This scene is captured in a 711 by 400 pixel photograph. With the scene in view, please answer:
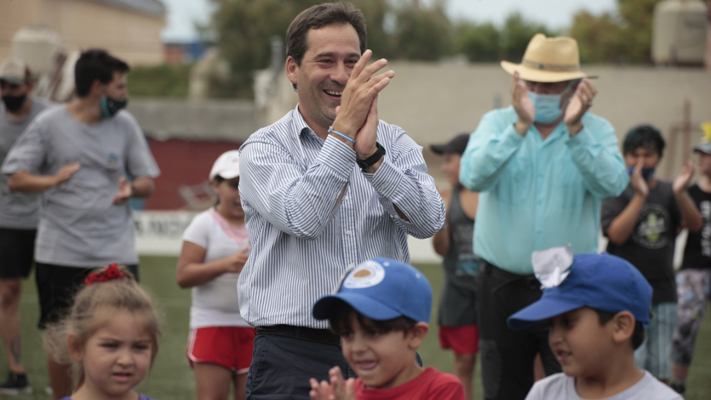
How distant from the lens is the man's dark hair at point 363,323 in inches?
126

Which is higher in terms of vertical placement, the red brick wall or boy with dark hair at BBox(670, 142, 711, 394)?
boy with dark hair at BBox(670, 142, 711, 394)

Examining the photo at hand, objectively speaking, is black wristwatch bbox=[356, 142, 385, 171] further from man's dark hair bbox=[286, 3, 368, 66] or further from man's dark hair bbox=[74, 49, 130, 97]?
man's dark hair bbox=[74, 49, 130, 97]

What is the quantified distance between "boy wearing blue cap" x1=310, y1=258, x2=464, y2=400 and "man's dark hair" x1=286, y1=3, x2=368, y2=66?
1.06 m

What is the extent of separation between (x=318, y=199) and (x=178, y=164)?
2743cm

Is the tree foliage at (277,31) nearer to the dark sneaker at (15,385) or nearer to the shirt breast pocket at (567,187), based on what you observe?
the dark sneaker at (15,385)

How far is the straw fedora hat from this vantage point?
18.1 ft

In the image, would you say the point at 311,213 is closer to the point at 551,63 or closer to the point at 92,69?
the point at 551,63

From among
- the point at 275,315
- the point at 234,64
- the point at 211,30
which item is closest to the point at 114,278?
the point at 275,315

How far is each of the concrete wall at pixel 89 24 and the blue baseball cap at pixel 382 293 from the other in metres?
30.0

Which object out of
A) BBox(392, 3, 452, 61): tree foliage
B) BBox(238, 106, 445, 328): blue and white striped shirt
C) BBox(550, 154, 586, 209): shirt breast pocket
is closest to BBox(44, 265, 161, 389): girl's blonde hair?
BBox(238, 106, 445, 328): blue and white striped shirt

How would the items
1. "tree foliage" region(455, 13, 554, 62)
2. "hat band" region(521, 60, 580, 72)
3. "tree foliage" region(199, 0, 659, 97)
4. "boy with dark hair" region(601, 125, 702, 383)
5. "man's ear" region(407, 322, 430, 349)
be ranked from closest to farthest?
"man's ear" region(407, 322, 430, 349) → "hat band" region(521, 60, 580, 72) → "boy with dark hair" region(601, 125, 702, 383) → "tree foliage" region(199, 0, 659, 97) → "tree foliage" region(455, 13, 554, 62)

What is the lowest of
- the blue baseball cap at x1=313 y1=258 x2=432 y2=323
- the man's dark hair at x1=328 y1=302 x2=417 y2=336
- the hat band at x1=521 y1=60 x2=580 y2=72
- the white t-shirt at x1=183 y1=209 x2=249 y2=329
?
the white t-shirt at x1=183 y1=209 x2=249 y2=329

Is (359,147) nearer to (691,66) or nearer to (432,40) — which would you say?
(691,66)

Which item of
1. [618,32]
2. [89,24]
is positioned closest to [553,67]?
[618,32]
